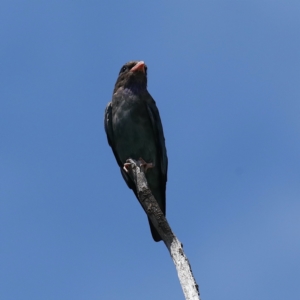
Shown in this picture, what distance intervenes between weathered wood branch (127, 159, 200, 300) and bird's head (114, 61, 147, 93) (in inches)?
148

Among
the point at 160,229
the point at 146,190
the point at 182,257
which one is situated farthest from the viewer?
the point at 146,190

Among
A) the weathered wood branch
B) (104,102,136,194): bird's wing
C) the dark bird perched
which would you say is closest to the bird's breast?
the dark bird perched

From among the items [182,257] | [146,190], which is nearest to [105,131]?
[146,190]

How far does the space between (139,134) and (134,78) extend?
4.15 ft

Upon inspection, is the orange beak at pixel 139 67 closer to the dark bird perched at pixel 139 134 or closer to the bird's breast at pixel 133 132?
the dark bird perched at pixel 139 134

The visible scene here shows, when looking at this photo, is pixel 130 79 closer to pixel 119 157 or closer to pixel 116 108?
pixel 116 108

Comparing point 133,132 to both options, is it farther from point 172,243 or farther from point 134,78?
point 172,243

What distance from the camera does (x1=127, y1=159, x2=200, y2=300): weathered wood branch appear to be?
5706 mm

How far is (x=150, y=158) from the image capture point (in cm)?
1091

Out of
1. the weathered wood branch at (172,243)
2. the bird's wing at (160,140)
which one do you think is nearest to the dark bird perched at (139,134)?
the bird's wing at (160,140)

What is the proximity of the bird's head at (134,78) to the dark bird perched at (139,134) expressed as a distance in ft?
0.18

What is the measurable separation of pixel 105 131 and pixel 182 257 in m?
5.62

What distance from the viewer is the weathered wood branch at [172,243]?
5706 mm

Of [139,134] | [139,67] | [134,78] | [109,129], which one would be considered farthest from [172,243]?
[139,67]
